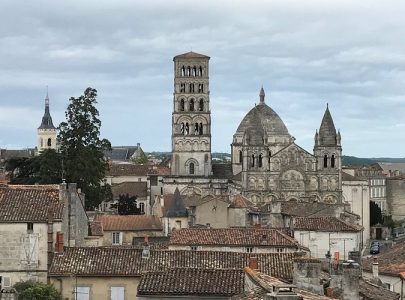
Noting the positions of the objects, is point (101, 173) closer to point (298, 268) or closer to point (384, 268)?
point (384, 268)

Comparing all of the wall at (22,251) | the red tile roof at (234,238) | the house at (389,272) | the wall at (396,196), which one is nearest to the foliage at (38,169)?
the red tile roof at (234,238)

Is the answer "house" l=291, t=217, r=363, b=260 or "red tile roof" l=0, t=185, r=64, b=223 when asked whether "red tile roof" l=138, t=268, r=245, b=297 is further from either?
"house" l=291, t=217, r=363, b=260

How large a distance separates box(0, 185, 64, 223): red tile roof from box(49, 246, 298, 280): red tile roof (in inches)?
108

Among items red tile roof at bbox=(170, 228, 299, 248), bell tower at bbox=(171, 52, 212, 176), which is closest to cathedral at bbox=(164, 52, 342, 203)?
bell tower at bbox=(171, 52, 212, 176)

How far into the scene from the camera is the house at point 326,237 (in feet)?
192

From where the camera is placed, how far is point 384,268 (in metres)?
43.3

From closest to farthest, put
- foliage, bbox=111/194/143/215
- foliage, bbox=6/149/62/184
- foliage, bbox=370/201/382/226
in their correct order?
foliage, bbox=6/149/62/184 < foliage, bbox=111/194/143/215 < foliage, bbox=370/201/382/226

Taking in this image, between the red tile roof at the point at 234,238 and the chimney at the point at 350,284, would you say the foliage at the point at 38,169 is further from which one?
the chimney at the point at 350,284

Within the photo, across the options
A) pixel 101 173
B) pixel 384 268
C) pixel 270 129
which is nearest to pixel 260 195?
pixel 270 129

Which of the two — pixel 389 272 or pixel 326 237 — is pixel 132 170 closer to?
pixel 326 237

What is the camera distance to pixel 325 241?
58750mm

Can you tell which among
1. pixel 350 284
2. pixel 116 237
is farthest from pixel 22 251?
pixel 116 237

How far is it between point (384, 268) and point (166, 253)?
11501mm

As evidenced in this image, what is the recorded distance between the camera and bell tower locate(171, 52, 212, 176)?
123000mm
